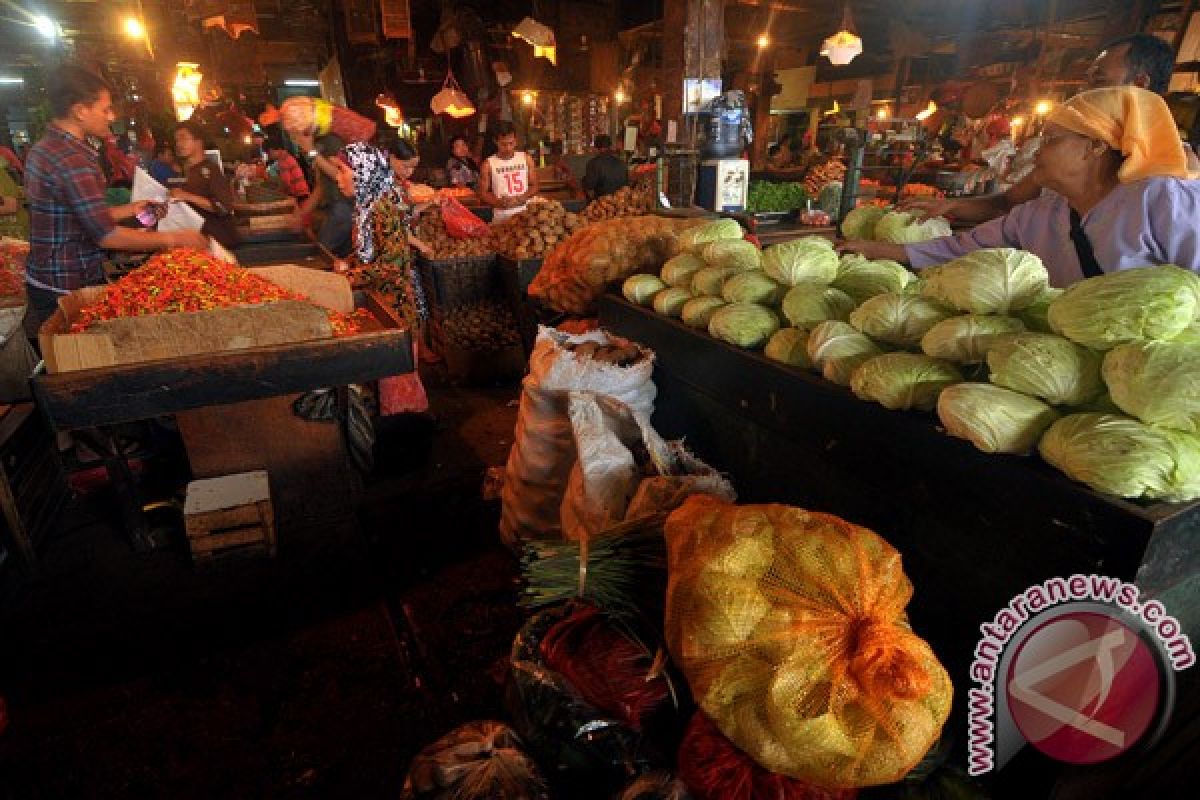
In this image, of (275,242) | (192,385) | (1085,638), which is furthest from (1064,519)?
(275,242)

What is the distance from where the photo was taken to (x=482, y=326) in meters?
6.49

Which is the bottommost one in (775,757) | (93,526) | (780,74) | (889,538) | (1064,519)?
(93,526)

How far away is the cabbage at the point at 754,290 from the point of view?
265 centimetres

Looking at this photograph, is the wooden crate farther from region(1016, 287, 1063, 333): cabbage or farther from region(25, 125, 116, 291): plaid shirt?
region(1016, 287, 1063, 333): cabbage

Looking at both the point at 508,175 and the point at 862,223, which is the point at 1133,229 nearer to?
the point at 862,223

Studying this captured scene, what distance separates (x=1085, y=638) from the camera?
58.4 inches

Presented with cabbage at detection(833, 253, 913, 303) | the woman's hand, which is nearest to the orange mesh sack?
cabbage at detection(833, 253, 913, 303)

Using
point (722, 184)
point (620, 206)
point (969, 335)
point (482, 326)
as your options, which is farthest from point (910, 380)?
point (620, 206)

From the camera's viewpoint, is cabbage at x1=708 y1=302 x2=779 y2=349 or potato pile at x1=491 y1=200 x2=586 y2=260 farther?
potato pile at x1=491 y1=200 x2=586 y2=260

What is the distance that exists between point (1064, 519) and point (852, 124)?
19108 millimetres

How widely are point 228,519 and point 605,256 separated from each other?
2781 mm

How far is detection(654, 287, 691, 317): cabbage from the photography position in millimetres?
3096

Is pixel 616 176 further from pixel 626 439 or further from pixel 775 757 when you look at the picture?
pixel 775 757

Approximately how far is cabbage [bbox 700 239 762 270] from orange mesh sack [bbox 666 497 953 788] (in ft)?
5.39
